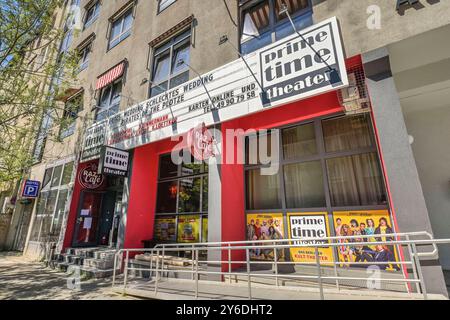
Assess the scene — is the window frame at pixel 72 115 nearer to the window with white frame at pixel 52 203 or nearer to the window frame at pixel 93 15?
the window with white frame at pixel 52 203

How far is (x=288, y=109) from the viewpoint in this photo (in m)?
6.21

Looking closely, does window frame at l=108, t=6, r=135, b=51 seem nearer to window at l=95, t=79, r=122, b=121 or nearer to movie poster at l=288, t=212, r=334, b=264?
window at l=95, t=79, r=122, b=121

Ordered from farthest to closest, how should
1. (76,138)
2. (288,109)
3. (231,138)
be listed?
(76,138), (231,138), (288,109)

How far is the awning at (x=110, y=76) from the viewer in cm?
1062

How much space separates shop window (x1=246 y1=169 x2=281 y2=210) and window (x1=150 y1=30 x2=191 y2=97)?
13.4 ft

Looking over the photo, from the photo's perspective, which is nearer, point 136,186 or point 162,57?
point 136,186

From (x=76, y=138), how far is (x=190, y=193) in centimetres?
712

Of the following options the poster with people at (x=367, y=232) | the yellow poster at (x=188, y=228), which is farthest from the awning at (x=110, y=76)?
the poster with people at (x=367, y=232)

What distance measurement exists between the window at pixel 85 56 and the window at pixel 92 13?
1646mm

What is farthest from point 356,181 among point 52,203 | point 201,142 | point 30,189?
point 30,189

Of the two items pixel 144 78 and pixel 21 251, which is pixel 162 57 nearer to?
pixel 144 78

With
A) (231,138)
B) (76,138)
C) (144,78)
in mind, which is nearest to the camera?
(231,138)

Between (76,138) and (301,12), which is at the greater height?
(301,12)
